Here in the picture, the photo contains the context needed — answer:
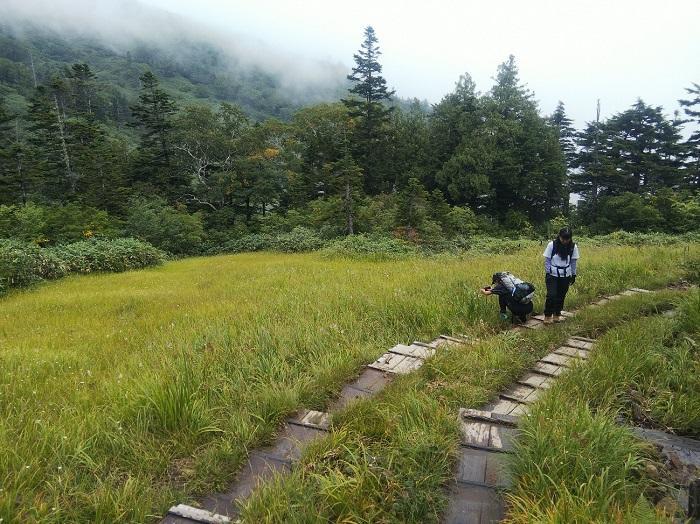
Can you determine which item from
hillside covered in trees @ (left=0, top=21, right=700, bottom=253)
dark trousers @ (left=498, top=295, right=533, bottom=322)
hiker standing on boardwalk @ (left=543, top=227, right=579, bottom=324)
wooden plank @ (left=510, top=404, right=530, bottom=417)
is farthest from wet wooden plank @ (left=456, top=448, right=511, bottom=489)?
hillside covered in trees @ (left=0, top=21, right=700, bottom=253)

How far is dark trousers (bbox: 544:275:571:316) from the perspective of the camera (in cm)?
625

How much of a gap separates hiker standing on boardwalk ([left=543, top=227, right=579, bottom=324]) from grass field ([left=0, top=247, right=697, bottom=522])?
901mm

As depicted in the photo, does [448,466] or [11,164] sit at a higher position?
[11,164]

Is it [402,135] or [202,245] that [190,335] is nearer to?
[202,245]

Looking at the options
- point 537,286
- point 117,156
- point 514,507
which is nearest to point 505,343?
point 514,507

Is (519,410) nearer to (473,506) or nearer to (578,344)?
(473,506)

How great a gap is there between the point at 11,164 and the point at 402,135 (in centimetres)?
3207

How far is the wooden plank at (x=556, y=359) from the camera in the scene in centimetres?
461

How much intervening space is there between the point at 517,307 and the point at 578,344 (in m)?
1.08

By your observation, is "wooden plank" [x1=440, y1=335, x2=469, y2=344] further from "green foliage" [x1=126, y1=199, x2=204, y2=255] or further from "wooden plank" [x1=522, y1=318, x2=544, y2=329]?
"green foliage" [x1=126, y1=199, x2=204, y2=255]

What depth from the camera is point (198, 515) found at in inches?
103

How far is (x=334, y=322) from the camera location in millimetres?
6016

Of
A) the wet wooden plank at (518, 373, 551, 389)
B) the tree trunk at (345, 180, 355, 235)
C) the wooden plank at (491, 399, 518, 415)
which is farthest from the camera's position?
the tree trunk at (345, 180, 355, 235)

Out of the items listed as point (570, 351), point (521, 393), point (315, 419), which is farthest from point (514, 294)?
point (315, 419)
